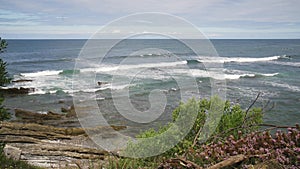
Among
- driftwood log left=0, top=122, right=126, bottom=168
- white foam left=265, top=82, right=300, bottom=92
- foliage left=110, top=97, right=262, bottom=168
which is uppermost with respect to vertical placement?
foliage left=110, top=97, right=262, bottom=168

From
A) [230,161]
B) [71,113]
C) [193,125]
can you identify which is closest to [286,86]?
[71,113]

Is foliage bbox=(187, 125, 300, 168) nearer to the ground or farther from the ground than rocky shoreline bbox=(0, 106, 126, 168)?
farther from the ground

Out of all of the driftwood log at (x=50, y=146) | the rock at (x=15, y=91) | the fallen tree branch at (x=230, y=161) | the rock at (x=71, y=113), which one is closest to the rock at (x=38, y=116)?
Answer: the rock at (x=71, y=113)

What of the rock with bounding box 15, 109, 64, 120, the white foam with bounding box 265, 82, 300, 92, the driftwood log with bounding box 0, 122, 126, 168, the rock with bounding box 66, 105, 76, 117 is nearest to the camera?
the driftwood log with bounding box 0, 122, 126, 168

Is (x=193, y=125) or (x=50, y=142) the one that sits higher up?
(x=193, y=125)

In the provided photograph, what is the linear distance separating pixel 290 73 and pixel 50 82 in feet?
101

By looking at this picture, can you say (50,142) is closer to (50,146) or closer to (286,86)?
(50,146)

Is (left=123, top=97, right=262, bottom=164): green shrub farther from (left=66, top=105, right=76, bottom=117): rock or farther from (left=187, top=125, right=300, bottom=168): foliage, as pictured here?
(left=66, top=105, right=76, bottom=117): rock

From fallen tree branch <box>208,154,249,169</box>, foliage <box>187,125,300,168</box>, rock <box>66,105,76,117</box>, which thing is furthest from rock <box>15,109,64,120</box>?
fallen tree branch <box>208,154,249,169</box>

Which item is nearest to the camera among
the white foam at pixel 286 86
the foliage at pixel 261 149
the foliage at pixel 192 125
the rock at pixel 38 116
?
the foliage at pixel 261 149

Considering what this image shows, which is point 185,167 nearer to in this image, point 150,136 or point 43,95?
point 150,136

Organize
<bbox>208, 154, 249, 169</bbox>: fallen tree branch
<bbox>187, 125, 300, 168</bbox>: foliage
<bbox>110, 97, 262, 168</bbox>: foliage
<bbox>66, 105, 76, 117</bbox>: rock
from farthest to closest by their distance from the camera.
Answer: <bbox>66, 105, 76, 117</bbox>: rock
<bbox>110, 97, 262, 168</bbox>: foliage
<bbox>187, 125, 300, 168</bbox>: foliage
<bbox>208, 154, 249, 169</bbox>: fallen tree branch

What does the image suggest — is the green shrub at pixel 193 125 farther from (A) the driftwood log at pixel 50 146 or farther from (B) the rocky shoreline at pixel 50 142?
(A) the driftwood log at pixel 50 146

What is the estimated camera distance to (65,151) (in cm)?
1317
